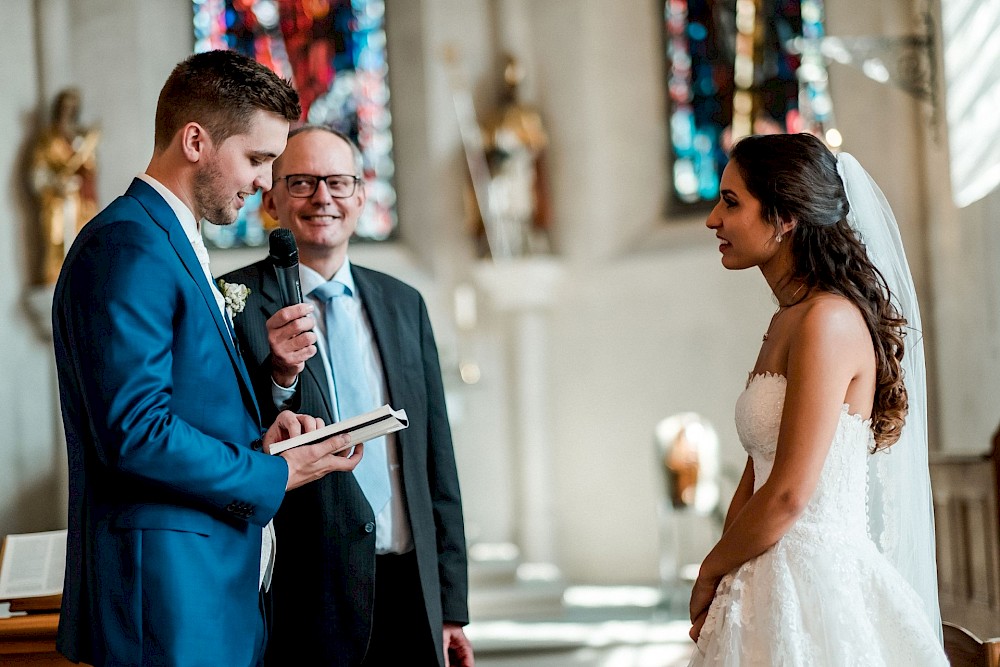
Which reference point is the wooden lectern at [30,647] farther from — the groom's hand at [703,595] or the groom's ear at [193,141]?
the groom's hand at [703,595]

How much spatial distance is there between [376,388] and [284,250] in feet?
1.66

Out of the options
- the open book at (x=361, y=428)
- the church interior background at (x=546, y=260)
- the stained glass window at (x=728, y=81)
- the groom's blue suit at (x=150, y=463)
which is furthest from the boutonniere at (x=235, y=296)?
the stained glass window at (x=728, y=81)

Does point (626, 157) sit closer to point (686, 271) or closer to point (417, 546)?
point (686, 271)

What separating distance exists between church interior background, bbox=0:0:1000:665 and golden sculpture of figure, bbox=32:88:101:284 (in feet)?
0.53

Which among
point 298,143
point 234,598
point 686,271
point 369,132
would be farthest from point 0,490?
point 234,598

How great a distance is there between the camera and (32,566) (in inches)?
122

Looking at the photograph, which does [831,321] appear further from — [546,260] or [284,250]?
[546,260]

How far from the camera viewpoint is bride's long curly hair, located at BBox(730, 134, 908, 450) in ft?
7.29

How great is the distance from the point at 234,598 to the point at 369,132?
6.89 meters

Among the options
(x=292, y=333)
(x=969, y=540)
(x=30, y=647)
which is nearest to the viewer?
(x=292, y=333)

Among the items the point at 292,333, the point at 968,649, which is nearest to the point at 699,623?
the point at 968,649

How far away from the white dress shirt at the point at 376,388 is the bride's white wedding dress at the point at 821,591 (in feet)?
2.35

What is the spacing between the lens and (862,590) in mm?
2168

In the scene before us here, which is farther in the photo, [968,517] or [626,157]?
[626,157]
